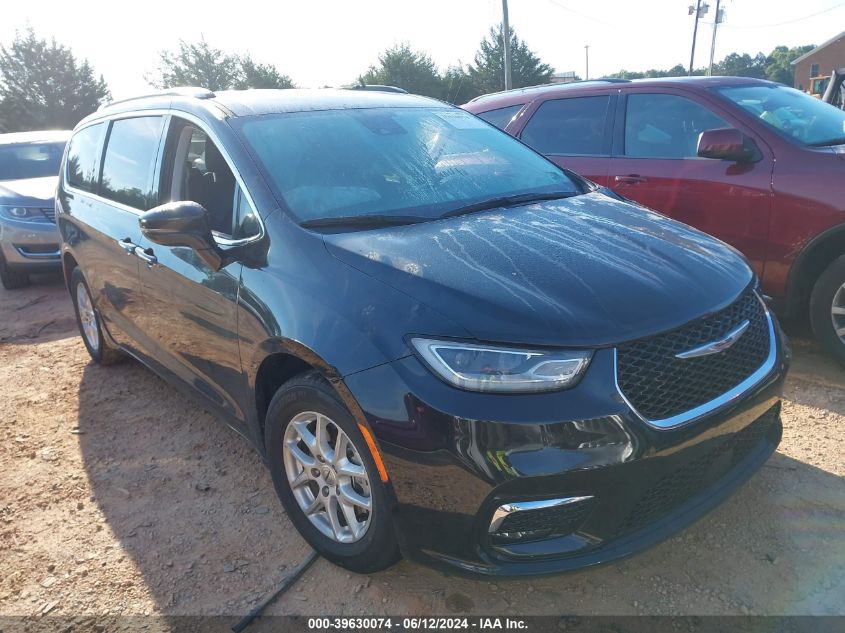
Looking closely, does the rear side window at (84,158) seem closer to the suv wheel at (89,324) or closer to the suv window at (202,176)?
the suv wheel at (89,324)

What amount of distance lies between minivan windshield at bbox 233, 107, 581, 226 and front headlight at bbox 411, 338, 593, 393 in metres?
0.84

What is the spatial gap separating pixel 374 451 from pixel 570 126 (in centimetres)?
388

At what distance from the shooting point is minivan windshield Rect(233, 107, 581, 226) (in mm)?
2705

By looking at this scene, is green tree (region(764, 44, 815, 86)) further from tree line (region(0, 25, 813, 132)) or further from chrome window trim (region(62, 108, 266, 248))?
chrome window trim (region(62, 108, 266, 248))

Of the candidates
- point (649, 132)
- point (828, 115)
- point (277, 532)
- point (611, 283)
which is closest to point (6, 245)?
point (277, 532)

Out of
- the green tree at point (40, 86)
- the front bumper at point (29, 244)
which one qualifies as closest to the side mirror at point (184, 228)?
the front bumper at point (29, 244)

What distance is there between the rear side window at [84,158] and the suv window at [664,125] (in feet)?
11.9

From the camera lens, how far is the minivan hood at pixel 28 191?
7.70m

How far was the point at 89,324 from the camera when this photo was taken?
4.94 metres

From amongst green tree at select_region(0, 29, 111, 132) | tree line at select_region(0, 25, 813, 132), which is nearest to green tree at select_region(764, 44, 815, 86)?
tree line at select_region(0, 25, 813, 132)

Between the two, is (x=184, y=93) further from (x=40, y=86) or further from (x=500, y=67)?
(x=40, y=86)

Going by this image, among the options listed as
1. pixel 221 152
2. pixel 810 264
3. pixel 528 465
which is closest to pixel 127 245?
pixel 221 152

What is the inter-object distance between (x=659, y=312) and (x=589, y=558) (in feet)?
2.56

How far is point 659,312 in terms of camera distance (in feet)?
6.86
